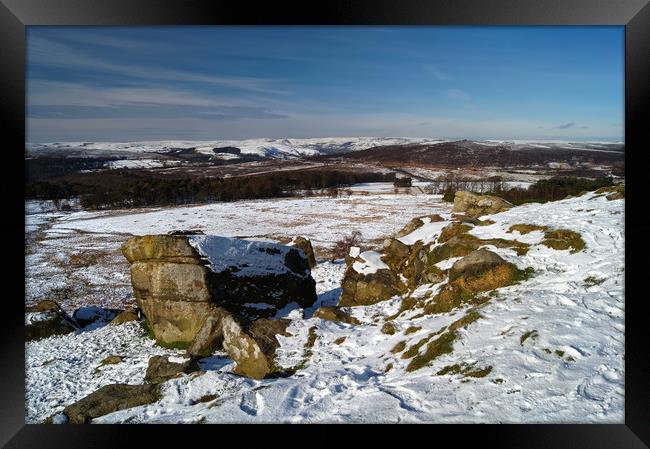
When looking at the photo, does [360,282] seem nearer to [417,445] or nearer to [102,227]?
[417,445]

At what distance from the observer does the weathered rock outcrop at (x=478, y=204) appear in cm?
→ 1108

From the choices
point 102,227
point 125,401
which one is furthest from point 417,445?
point 102,227

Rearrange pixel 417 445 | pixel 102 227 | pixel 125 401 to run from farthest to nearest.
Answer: pixel 102 227 < pixel 125 401 < pixel 417 445

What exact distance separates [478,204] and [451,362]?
26.0 ft

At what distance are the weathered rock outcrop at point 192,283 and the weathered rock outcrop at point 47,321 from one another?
5.57 ft

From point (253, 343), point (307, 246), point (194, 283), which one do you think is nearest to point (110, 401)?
point (253, 343)

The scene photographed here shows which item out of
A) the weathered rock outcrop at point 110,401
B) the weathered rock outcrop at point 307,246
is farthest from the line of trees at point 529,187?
the weathered rock outcrop at point 110,401

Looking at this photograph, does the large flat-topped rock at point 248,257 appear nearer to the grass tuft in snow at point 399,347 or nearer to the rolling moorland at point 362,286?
the rolling moorland at point 362,286

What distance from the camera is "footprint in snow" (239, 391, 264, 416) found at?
14.7ft

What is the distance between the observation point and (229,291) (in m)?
8.78

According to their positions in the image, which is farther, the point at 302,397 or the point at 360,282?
the point at 360,282

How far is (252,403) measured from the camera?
455 cm
